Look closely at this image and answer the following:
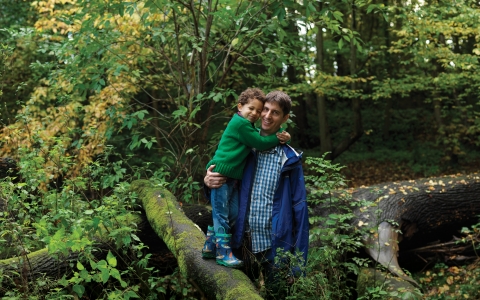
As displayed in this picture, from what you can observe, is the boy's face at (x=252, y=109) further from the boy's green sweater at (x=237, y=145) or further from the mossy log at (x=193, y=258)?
the mossy log at (x=193, y=258)

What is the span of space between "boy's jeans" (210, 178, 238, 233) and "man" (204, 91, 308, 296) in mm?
61

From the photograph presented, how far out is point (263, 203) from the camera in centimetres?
398

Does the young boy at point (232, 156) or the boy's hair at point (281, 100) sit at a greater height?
the boy's hair at point (281, 100)

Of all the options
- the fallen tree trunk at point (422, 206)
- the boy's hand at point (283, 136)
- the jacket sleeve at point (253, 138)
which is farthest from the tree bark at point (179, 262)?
the fallen tree trunk at point (422, 206)

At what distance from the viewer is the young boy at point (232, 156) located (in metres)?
3.78

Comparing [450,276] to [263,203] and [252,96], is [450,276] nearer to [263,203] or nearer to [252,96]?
[263,203]

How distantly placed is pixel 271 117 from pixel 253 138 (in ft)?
0.73

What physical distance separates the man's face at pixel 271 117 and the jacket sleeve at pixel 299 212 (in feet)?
1.35

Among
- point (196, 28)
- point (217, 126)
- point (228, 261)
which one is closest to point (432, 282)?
point (228, 261)

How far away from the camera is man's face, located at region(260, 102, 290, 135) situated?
12.6 ft

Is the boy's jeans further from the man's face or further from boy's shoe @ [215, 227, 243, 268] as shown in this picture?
the man's face

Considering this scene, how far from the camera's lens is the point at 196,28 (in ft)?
19.4

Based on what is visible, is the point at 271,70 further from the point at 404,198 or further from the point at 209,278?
the point at 209,278

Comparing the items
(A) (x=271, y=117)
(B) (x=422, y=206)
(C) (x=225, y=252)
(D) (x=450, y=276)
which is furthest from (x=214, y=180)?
(B) (x=422, y=206)
